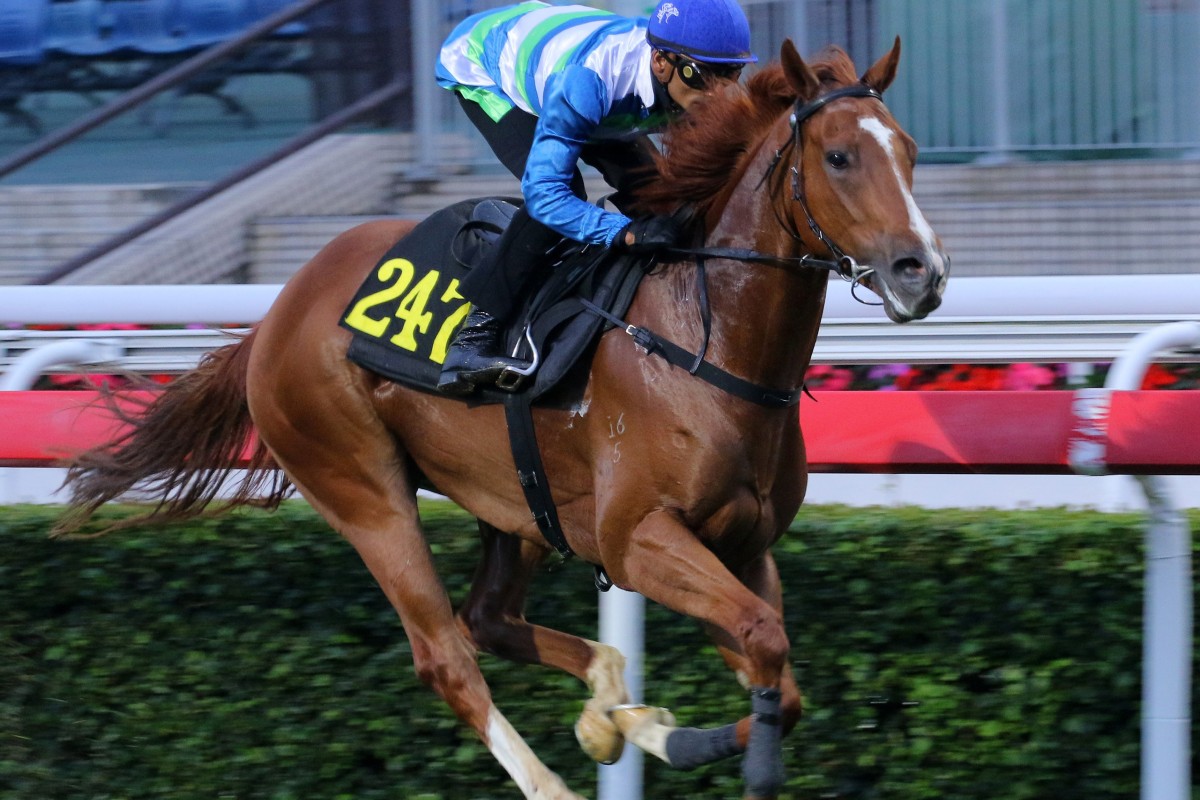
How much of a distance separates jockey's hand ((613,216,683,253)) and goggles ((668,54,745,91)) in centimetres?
29

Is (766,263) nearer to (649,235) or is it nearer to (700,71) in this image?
(649,235)

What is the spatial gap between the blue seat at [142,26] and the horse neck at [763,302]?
588 cm

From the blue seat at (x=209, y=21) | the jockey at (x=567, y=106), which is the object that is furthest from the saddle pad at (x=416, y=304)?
the blue seat at (x=209, y=21)

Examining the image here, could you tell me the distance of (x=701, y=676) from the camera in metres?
3.81

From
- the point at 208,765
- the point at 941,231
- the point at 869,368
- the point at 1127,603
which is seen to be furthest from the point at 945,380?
the point at 208,765

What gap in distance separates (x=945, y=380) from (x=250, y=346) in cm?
257

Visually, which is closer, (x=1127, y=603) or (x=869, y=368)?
(x=1127, y=603)

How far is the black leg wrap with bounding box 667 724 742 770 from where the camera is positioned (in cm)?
323

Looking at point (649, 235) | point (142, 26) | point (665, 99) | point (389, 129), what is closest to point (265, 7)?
point (142, 26)

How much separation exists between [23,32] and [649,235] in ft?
20.3

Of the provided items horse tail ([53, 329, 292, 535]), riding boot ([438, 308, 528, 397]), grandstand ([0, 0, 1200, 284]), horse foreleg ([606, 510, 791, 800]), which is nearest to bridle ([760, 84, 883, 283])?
horse foreleg ([606, 510, 791, 800])

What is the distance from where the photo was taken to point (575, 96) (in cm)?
328

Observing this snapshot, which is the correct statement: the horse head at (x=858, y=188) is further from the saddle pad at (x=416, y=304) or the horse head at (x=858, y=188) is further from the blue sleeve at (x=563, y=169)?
the saddle pad at (x=416, y=304)

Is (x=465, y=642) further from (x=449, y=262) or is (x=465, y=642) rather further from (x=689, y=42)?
(x=689, y=42)
